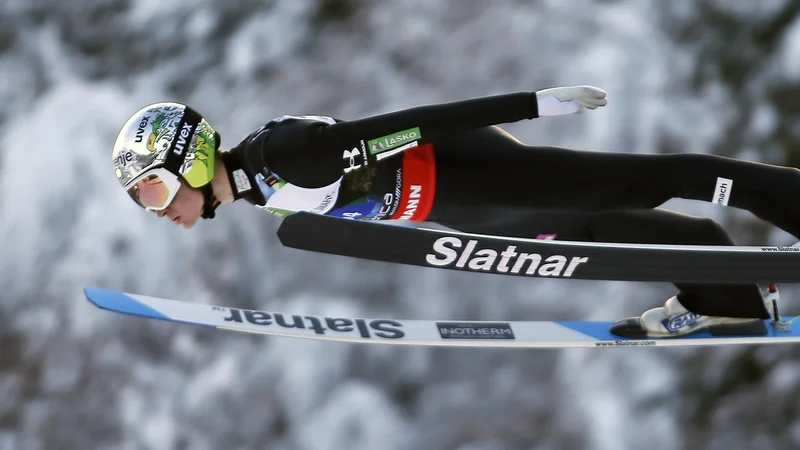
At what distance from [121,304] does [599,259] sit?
1680 mm

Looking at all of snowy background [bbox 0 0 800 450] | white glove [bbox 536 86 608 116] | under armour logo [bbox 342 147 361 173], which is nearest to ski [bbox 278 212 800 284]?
under armour logo [bbox 342 147 361 173]

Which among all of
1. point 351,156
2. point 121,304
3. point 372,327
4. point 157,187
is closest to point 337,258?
point 372,327

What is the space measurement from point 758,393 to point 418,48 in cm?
296

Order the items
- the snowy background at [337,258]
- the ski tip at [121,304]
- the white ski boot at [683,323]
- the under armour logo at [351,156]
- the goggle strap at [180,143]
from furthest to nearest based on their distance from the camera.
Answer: the snowy background at [337,258]
the ski tip at [121,304]
the white ski boot at [683,323]
the goggle strap at [180,143]
the under armour logo at [351,156]

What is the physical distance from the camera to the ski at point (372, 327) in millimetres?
3221

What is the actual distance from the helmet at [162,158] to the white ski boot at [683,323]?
1508 mm

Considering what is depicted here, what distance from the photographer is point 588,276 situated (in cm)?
262

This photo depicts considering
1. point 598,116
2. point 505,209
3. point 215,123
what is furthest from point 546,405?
point 505,209

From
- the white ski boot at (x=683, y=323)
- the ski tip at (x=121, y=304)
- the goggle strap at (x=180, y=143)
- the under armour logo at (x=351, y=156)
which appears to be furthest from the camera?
the ski tip at (x=121, y=304)

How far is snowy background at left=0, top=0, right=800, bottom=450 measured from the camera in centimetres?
557

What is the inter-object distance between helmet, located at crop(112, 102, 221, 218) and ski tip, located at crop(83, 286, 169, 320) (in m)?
0.66

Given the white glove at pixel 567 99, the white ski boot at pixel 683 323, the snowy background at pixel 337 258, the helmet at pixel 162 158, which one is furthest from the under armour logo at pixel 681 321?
the snowy background at pixel 337 258

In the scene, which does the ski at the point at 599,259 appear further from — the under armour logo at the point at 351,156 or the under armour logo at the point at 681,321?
the under armour logo at the point at 681,321

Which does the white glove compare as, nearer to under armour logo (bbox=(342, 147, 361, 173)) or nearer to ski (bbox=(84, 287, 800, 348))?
under armour logo (bbox=(342, 147, 361, 173))
